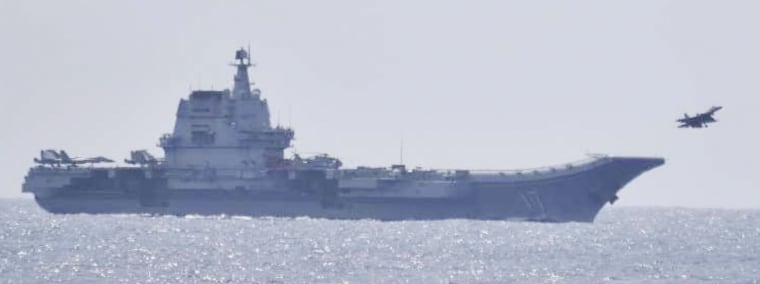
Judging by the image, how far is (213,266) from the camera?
76125 mm

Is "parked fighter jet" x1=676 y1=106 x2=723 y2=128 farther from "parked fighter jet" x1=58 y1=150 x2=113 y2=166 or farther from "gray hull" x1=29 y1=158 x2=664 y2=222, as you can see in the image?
"parked fighter jet" x1=58 y1=150 x2=113 y2=166

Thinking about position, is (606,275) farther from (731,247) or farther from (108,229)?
(108,229)

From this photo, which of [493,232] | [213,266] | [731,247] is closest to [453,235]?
[493,232]

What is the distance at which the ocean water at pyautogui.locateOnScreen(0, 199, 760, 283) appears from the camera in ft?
234

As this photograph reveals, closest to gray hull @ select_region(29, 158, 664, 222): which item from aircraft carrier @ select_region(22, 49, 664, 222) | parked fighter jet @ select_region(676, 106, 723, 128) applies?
aircraft carrier @ select_region(22, 49, 664, 222)

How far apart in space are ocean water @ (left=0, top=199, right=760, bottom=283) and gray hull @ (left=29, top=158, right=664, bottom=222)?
0.98m

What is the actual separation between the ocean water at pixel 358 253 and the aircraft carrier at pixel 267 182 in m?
1.28

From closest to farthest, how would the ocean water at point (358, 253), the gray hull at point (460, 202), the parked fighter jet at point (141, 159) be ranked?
the ocean water at point (358, 253) → the gray hull at point (460, 202) → the parked fighter jet at point (141, 159)

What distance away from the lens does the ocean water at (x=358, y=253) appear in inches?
2813

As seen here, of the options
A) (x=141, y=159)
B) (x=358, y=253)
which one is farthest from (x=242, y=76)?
(x=358, y=253)

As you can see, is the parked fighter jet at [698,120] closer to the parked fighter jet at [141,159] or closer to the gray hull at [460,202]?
the gray hull at [460,202]

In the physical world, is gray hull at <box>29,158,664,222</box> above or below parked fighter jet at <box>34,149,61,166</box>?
below

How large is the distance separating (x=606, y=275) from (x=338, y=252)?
1701cm

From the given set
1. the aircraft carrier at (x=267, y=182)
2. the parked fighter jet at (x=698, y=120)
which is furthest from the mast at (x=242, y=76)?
the parked fighter jet at (x=698, y=120)
